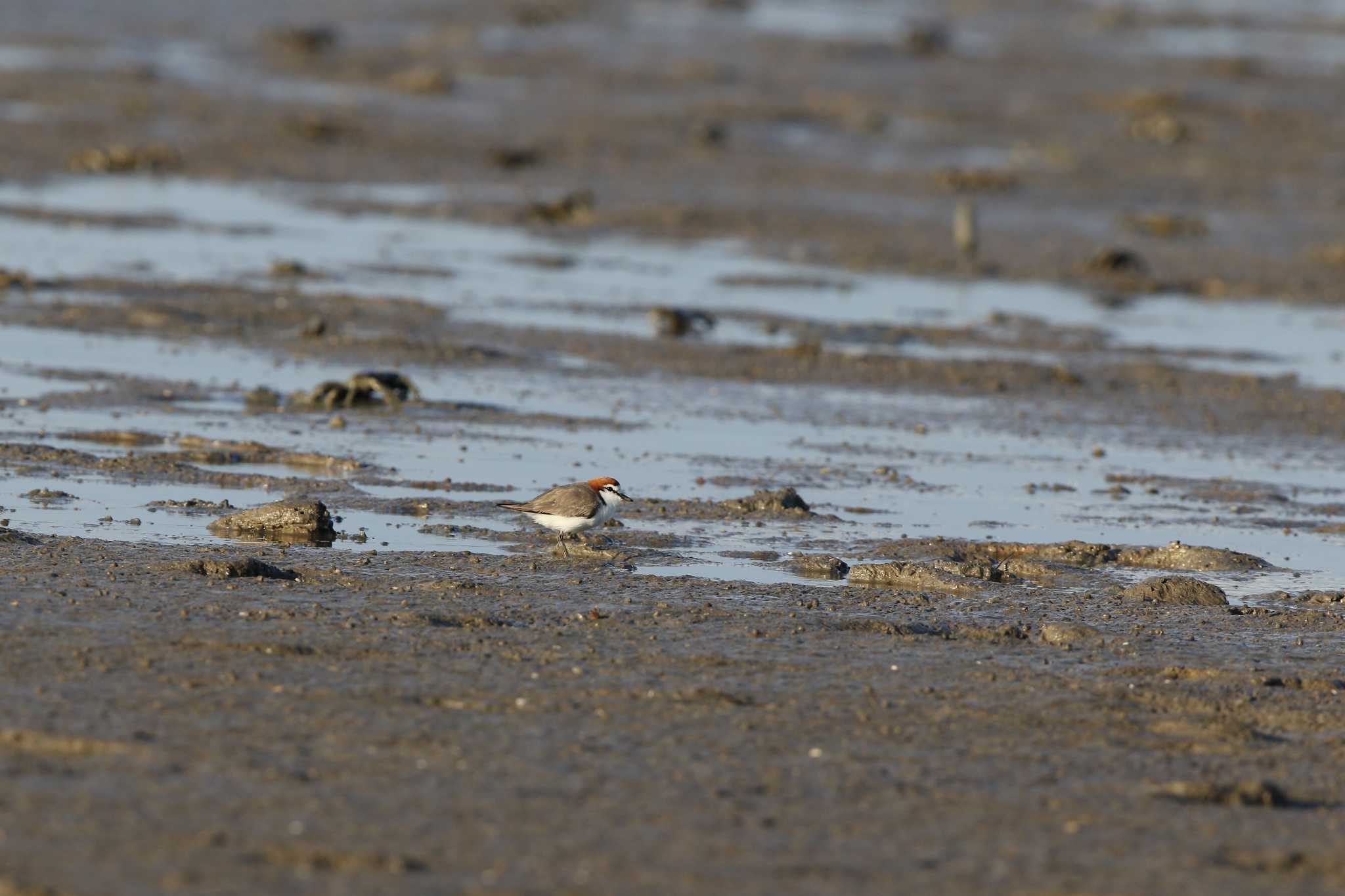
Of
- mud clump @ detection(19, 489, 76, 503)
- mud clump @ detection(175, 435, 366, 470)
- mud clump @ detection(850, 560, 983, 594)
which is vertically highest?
mud clump @ detection(175, 435, 366, 470)

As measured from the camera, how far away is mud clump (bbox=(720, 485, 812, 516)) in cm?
1286

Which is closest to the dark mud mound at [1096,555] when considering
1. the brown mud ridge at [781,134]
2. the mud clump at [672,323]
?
the mud clump at [672,323]

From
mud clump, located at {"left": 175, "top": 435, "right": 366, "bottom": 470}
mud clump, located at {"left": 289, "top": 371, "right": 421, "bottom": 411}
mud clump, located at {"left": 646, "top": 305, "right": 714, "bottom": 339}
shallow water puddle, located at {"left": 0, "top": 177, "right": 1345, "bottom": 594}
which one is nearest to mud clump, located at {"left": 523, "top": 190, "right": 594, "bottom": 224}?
shallow water puddle, located at {"left": 0, "top": 177, "right": 1345, "bottom": 594}

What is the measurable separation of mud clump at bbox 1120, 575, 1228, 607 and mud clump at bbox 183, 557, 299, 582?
4174mm

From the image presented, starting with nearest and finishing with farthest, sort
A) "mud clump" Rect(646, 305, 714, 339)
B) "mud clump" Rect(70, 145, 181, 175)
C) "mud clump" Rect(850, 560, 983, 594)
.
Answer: "mud clump" Rect(850, 560, 983, 594) → "mud clump" Rect(646, 305, 714, 339) → "mud clump" Rect(70, 145, 181, 175)

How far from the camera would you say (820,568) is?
11.5 meters

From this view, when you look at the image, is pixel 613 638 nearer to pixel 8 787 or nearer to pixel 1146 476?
pixel 8 787

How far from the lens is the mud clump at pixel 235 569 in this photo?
33.9 ft

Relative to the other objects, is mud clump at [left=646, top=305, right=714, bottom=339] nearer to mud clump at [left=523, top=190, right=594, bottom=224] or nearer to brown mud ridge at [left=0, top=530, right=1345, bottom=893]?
mud clump at [left=523, top=190, right=594, bottom=224]

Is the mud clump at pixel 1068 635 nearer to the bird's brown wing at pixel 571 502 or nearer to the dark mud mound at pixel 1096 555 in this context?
the dark mud mound at pixel 1096 555

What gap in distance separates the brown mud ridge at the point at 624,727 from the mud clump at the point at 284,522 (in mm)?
279

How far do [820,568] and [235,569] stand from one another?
3.02 meters

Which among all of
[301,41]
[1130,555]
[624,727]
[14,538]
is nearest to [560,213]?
[1130,555]

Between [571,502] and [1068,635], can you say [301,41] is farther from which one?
[1068,635]
